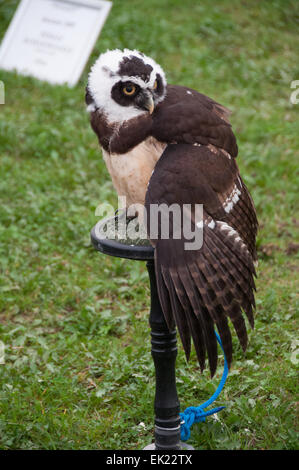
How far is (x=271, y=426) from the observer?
3113 millimetres

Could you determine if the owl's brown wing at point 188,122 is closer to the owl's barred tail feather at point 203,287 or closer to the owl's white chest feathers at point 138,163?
the owl's white chest feathers at point 138,163

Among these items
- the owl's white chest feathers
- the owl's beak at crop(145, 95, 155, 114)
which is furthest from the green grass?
the owl's beak at crop(145, 95, 155, 114)

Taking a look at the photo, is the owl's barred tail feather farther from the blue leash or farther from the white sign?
the white sign

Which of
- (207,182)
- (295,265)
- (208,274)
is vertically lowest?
(295,265)

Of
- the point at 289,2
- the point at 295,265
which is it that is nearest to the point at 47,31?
the point at 289,2

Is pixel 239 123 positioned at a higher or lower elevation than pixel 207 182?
lower

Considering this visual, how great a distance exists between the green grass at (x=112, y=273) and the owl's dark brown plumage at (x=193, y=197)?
0.84 meters

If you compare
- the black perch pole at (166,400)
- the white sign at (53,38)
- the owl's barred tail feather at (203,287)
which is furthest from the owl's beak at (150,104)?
the white sign at (53,38)

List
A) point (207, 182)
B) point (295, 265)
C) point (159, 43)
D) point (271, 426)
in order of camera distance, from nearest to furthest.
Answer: point (207, 182) → point (271, 426) → point (295, 265) → point (159, 43)

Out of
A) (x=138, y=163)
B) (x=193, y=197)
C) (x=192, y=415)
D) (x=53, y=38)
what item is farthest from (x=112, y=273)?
(x=53, y=38)

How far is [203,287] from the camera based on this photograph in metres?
2.50

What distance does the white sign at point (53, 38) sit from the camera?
7328 mm
